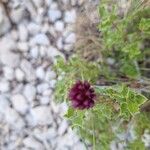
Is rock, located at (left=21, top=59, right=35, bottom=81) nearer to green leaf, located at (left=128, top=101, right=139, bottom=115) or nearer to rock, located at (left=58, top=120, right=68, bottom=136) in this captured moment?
rock, located at (left=58, top=120, right=68, bottom=136)

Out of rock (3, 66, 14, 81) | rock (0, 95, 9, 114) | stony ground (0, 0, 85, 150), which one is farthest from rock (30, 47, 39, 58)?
rock (0, 95, 9, 114)

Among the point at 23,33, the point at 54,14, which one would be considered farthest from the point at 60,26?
the point at 23,33

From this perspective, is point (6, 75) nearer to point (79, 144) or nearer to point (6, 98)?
point (6, 98)

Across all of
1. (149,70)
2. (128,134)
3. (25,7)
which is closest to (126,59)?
(149,70)

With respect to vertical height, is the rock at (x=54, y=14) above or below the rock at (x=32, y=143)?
above

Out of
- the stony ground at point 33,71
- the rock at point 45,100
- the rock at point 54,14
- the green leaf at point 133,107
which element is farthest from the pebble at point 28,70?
the green leaf at point 133,107

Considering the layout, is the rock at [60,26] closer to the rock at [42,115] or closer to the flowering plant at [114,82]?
the flowering plant at [114,82]

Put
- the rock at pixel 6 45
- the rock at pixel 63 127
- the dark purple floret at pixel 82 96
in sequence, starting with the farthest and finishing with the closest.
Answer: the rock at pixel 6 45 → the rock at pixel 63 127 → the dark purple floret at pixel 82 96

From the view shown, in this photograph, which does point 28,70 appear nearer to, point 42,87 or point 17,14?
point 42,87
